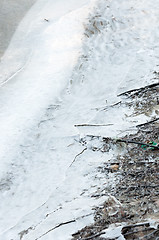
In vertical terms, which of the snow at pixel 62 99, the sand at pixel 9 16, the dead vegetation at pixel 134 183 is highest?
the sand at pixel 9 16

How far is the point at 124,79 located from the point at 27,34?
1.76 m

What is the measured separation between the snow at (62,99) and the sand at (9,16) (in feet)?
0.32

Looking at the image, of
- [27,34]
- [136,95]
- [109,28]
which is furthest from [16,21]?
[136,95]

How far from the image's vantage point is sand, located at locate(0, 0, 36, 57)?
477 centimetres

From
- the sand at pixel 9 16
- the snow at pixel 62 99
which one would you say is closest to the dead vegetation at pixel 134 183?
the snow at pixel 62 99

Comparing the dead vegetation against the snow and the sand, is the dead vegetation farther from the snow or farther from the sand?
the sand

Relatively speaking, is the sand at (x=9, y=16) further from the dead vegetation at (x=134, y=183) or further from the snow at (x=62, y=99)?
the dead vegetation at (x=134, y=183)

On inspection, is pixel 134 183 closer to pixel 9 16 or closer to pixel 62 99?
pixel 62 99

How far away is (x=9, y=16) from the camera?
5234mm

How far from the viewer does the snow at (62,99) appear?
2527 mm

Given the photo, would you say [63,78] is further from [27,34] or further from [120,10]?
[120,10]

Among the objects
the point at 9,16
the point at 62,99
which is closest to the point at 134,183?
the point at 62,99

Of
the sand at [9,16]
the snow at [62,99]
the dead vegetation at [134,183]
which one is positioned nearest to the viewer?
the dead vegetation at [134,183]

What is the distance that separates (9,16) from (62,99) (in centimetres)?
219
